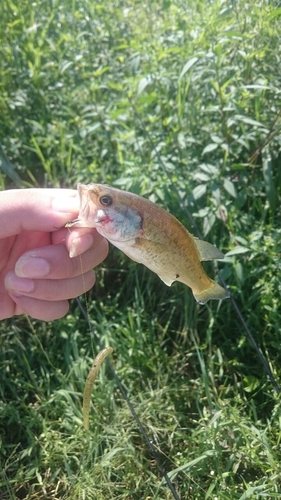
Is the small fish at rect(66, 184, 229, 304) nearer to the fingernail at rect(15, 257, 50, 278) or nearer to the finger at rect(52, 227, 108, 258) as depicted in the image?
the finger at rect(52, 227, 108, 258)

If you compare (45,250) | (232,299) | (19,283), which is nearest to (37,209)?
(45,250)

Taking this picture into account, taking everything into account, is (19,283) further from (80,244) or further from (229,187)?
(229,187)

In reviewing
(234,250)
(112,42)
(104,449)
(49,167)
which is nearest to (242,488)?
(104,449)

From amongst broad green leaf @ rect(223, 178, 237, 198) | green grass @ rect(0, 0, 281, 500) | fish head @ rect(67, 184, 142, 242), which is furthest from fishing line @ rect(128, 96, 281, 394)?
fish head @ rect(67, 184, 142, 242)

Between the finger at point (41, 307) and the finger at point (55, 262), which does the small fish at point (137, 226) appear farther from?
the finger at point (41, 307)

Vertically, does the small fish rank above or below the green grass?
above

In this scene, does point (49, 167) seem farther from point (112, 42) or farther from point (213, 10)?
point (213, 10)
